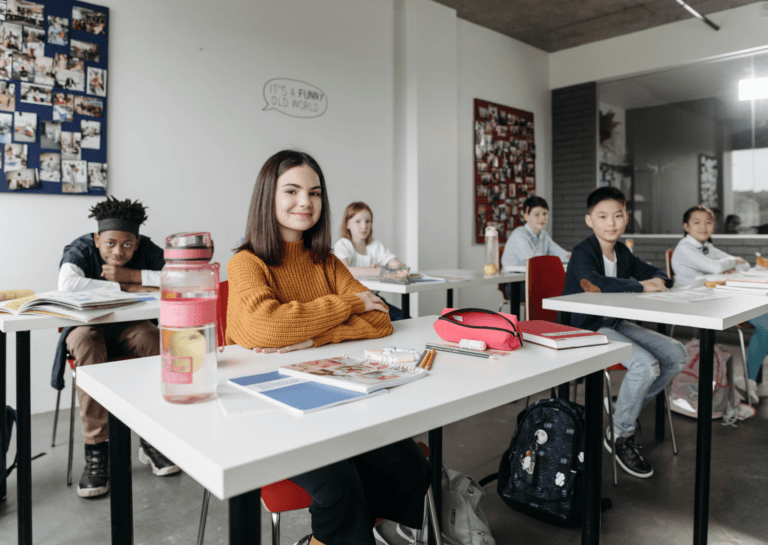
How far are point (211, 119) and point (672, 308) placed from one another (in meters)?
2.98

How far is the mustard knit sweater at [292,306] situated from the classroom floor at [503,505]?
2.39 feet

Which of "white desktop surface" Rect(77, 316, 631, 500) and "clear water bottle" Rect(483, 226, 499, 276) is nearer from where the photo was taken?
"white desktop surface" Rect(77, 316, 631, 500)

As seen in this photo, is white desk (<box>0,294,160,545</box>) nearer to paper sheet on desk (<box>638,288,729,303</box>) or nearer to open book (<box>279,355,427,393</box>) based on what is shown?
open book (<box>279,355,427,393</box>)

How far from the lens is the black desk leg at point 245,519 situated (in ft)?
2.25

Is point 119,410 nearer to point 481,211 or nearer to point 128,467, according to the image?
point 128,467

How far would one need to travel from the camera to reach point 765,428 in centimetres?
262

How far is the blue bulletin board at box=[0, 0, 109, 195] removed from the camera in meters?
2.79

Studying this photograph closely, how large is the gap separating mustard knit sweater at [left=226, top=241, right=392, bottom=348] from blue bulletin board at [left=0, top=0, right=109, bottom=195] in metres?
2.17

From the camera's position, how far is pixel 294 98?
394 centimetres

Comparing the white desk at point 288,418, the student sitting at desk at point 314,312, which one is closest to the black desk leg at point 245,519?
the white desk at point 288,418

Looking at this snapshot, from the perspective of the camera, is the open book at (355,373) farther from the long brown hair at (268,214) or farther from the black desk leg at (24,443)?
the black desk leg at (24,443)

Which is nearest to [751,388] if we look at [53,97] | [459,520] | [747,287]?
[747,287]

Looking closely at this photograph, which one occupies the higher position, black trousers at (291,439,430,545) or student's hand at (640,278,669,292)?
student's hand at (640,278,669,292)

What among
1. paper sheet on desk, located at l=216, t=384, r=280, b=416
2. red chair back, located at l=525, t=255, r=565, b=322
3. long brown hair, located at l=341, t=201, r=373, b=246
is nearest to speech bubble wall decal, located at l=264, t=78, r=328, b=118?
long brown hair, located at l=341, t=201, r=373, b=246
